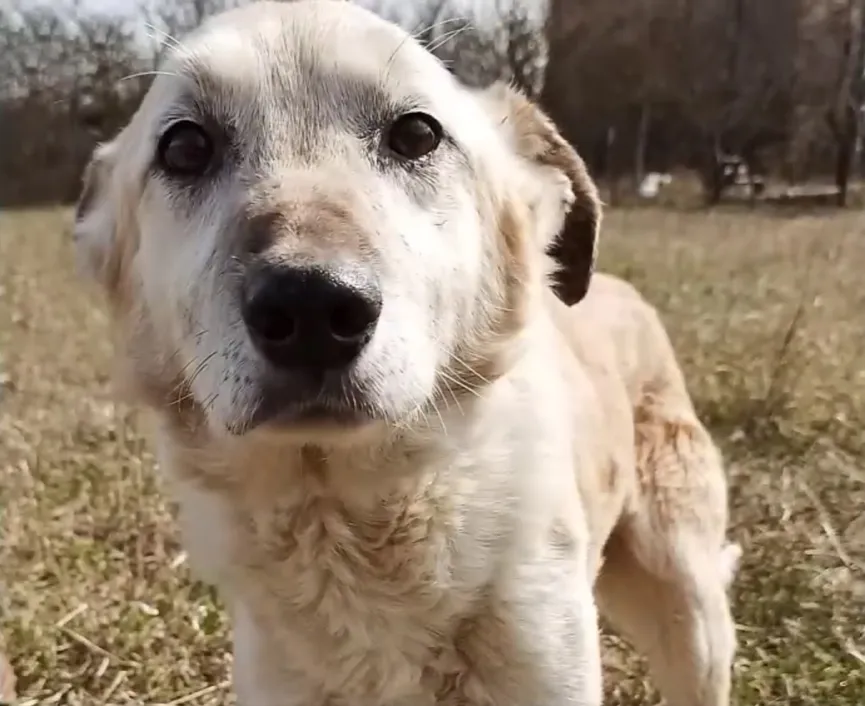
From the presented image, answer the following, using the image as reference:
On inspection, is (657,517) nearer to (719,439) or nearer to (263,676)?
(263,676)

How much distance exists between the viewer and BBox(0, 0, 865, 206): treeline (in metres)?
2.90

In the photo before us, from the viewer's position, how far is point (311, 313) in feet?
3.42

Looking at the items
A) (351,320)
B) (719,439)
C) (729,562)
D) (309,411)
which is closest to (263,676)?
(309,411)

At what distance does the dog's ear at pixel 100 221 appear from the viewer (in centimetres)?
162

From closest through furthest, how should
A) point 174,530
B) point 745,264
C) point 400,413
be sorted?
point 400,413, point 174,530, point 745,264

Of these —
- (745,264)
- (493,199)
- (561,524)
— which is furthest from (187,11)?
(745,264)

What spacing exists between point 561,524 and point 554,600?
12cm

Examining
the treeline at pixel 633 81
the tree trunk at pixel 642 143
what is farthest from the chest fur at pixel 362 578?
the tree trunk at pixel 642 143

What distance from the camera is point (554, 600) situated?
1.45m

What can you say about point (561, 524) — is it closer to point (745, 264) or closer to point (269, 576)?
point (269, 576)

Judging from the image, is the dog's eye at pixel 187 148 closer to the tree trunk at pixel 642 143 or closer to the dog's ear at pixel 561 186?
the dog's ear at pixel 561 186

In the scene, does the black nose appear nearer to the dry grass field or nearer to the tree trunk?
the dry grass field

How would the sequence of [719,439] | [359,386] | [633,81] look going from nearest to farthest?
1. [359,386]
2. [719,439]
3. [633,81]

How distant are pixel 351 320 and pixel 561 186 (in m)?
0.78
